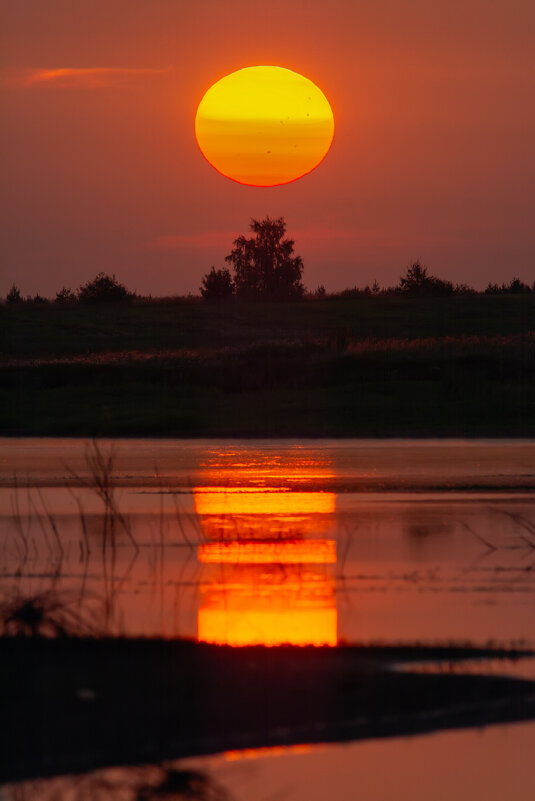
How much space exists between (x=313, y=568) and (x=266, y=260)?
474 feet

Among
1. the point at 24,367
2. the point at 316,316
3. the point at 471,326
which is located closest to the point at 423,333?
the point at 471,326

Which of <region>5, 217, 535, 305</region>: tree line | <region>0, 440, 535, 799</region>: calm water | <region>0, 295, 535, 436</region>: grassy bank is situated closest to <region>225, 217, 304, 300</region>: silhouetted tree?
<region>5, 217, 535, 305</region>: tree line

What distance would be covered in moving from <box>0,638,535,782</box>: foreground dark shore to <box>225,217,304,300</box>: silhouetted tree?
146660 mm

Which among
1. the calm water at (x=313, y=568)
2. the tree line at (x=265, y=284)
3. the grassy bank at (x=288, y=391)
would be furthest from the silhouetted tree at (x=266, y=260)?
the calm water at (x=313, y=568)

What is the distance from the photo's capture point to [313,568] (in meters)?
14.5

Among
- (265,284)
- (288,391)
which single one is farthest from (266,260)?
(288,391)

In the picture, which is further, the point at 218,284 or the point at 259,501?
the point at 218,284

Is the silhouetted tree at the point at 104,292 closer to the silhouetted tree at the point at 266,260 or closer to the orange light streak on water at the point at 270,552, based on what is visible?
the silhouetted tree at the point at 266,260

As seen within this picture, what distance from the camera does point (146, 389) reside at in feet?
170

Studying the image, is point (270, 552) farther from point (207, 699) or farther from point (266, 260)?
point (266, 260)

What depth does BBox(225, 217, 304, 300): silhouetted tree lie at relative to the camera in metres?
157

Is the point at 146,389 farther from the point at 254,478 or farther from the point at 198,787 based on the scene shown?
the point at 198,787

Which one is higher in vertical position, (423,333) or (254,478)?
(423,333)

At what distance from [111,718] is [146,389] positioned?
4371 centimetres
